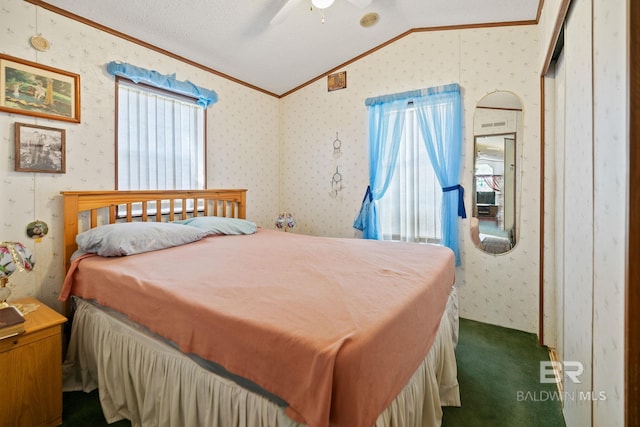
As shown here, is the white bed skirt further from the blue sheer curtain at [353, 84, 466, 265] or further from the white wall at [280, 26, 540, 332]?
the blue sheer curtain at [353, 84, 466, 265]

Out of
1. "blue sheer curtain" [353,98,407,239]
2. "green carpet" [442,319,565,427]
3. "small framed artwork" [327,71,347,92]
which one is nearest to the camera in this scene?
"green carpet" [442,319,565,427]

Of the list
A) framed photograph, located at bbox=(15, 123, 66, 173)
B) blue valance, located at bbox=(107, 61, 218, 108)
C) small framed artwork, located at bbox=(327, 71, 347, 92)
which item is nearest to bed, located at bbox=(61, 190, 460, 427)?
framed photograph, located at bbox=(15, 123, 66, 173)

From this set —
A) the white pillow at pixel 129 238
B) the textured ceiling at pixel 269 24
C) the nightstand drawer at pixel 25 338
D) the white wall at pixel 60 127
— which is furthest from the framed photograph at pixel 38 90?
the nightstand drawer at pixel 25 338

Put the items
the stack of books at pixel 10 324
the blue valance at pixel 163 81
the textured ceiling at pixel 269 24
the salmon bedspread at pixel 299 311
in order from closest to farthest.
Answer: the salmon bedspread at pixel 299 311
the stack of books at pixel 10 324
the textured ceiling at pixel 269 24
the blue valance at pixel 163 81

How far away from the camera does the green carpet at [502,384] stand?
161cm

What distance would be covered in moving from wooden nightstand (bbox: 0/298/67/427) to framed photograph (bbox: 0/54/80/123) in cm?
139

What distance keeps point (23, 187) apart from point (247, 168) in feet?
6.70

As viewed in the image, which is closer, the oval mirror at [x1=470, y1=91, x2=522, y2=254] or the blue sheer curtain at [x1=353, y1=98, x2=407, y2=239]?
the oval mirror at [x1=470, y1=91, x2=522, y2=254]

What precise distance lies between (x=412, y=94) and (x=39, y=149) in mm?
3172

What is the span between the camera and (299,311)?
1.05 meters

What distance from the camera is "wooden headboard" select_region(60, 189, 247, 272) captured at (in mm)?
2127

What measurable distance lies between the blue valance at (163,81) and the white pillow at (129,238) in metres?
1.30

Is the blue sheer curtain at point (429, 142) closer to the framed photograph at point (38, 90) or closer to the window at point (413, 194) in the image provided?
the window at point (413, 194)

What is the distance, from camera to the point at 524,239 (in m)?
2.63
